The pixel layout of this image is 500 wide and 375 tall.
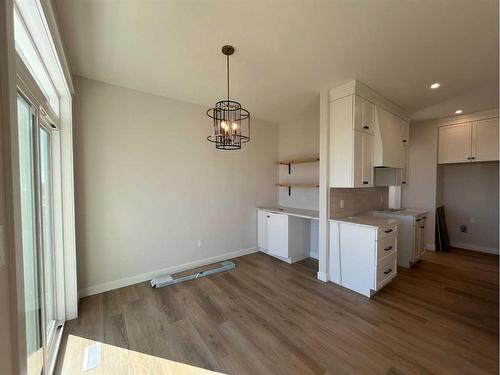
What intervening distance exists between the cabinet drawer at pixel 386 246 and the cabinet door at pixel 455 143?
266 cm

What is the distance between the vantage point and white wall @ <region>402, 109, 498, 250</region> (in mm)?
4406

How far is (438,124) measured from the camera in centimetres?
439

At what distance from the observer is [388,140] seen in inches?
131

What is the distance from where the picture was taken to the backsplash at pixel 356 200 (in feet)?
10.4

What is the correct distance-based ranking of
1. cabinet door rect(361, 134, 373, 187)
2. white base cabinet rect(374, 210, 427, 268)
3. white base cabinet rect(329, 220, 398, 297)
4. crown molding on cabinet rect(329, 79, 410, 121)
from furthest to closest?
1. white base cabinet rect(374, 210, 427, 268)
2. cabinet door rect(361, 134, 373, 187)
3. crown molding on cabinet rect(329, 79, 410, 121)
4. white base cabinet rect(329, 220, 398, 297)

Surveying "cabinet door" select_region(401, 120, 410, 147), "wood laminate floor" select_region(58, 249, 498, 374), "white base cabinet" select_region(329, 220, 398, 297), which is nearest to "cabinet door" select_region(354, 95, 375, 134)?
"cabinet door" select_region(401, 120, 410, 147)

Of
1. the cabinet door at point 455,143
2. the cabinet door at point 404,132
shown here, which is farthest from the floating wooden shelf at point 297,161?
the cabinet door at point 455,143

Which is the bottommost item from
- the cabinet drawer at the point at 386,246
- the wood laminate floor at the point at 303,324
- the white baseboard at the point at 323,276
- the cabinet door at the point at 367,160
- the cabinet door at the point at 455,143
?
the wood laminate floor at the point at 303,324

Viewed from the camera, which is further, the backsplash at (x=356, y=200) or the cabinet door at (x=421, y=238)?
the cabinet door at (x=421, y=238)

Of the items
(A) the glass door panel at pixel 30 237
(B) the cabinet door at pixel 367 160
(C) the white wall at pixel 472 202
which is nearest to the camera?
(A) the glass door panel at pixel 30 237

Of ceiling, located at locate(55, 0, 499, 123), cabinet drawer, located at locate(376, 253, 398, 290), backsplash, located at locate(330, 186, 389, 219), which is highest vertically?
ceiling, located at locate(55, 0, 499, 123)

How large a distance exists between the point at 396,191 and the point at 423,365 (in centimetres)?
370

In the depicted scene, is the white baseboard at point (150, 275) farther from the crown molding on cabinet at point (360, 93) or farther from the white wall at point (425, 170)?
the white wall at point (425, 170)

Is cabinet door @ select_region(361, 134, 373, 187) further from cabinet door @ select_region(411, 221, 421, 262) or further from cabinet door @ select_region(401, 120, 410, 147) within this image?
cabinet door @ select_region(411, 221, 421, 262)
